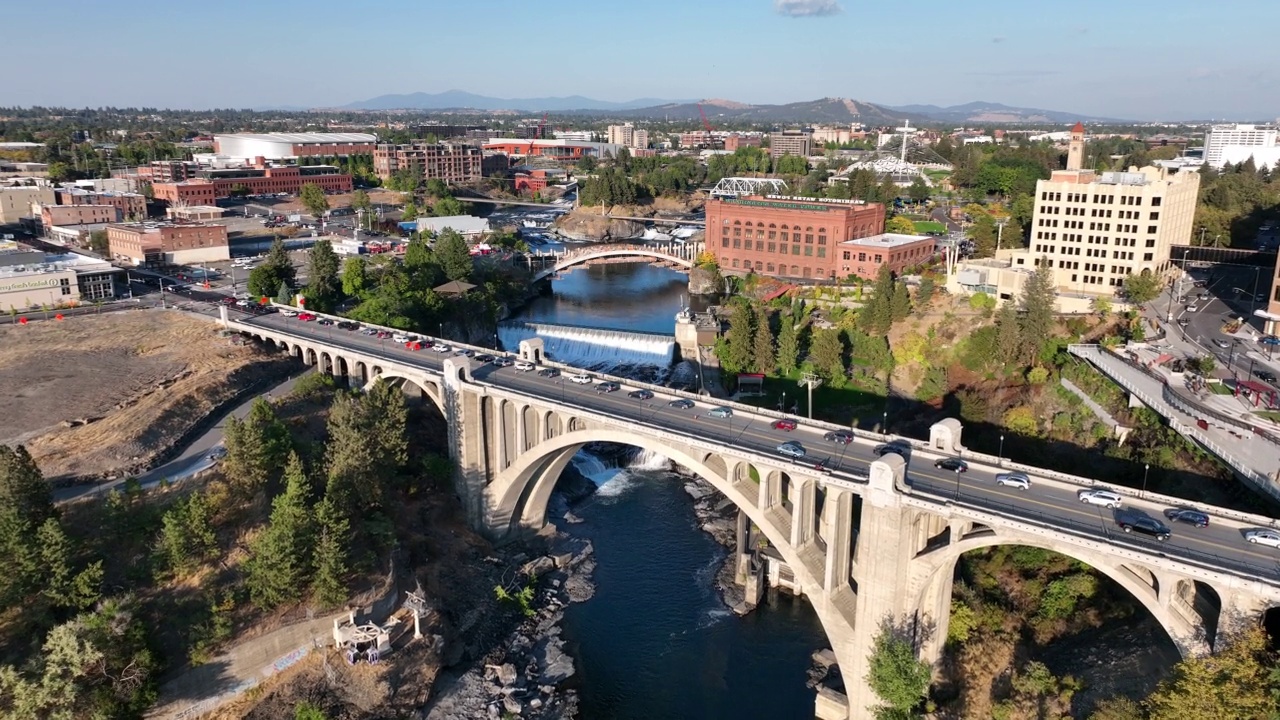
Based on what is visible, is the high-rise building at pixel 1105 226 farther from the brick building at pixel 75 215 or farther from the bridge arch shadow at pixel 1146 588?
the brick building at pixel 75 215

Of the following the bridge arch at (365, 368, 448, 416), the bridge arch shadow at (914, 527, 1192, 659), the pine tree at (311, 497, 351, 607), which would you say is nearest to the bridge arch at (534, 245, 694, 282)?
the bridge arch at (365, 368, 448, 416)

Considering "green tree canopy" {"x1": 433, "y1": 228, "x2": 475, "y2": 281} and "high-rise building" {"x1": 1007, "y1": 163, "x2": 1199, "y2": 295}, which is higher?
"high-rise building" {"x1": 1007, "y1": 163, "x2": 1199, "y2": 295}

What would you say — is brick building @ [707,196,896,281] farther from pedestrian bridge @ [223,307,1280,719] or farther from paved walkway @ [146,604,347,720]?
paved walkway @ [146,604,347,720]

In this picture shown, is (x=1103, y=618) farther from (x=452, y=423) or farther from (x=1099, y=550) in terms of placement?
(x=452, y=423)

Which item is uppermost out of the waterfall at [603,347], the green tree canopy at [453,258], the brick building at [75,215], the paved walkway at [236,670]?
the brick building at [75,215]

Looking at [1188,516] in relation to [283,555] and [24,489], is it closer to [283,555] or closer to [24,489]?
[283,555]

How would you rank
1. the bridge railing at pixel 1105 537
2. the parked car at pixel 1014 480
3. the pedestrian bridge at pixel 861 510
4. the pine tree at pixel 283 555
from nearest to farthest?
the bridge railing at pixel 1105 537 → the pedestrian bridge at pixel 861 510 → the parked car at pixel 1014 480 → the pine tree at pixel 283 555

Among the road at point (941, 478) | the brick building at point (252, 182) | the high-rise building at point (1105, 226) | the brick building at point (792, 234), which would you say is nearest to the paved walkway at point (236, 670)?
the road at point (941, 478)
